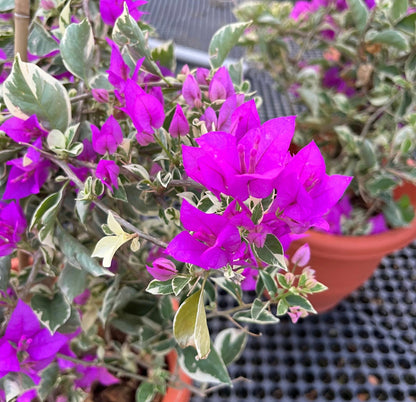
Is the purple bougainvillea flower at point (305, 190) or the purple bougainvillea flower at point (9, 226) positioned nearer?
the purple bougainvillea flower at point (305, 190)

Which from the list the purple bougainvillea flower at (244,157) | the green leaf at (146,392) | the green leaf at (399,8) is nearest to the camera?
the purple bougainvillea flower at (244,157)

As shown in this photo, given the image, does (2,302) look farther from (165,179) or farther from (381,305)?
(381,305)

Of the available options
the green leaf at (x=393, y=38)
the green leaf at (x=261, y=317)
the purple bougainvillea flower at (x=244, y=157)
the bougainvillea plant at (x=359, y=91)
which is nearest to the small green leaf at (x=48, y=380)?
the green leaf at (x=261, y=317)

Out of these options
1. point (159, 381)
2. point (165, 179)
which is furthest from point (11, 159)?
point (159, 381)

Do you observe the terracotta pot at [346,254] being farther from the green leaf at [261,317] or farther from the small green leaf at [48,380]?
the small green leaf at [48,380]

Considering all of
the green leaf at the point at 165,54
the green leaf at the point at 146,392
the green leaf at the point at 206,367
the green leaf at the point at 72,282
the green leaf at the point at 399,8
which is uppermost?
the green leaf at the point at 399,8

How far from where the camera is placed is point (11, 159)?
0.40m

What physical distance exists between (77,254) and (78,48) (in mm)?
189

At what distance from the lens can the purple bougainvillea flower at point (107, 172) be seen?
1.09 feet

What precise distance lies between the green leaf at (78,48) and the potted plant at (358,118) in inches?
16.2

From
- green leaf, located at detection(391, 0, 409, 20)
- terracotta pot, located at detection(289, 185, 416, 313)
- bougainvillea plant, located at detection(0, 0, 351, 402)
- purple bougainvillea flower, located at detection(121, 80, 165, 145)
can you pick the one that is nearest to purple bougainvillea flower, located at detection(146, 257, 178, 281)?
bougainvillea plant, located at detection(0, 0, 351, 402)

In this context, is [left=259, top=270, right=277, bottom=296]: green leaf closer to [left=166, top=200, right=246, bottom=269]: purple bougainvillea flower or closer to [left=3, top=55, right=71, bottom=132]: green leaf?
[left=166, top=200, right=246, bottom=269]: purple bougainvillea flower

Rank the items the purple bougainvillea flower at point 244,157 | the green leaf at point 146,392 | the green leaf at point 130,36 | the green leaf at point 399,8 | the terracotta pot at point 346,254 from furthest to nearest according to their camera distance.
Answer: the terracotta pot at point 346,254 < the green leaf at point 399,8 < the green leaf at point 146,392 < the green leaf at point 130,36 < the purple bougainvillea flower at point 244,157

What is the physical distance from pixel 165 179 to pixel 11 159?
6.9 inches
